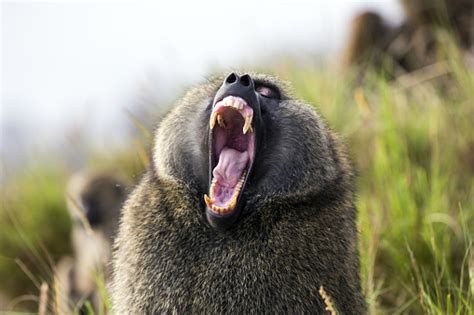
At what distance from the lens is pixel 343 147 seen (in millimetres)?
2936

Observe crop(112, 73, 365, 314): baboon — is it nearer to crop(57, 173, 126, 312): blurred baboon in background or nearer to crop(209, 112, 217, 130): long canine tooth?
crop(209, 112, 217, 130): long canine tooth

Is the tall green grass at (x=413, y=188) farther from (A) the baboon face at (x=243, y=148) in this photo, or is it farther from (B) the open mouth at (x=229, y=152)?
(B) the open mouth at (x=229, y=152)

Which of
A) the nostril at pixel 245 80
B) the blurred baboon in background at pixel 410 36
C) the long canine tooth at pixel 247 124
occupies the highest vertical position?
the nostril at pixel 245 80

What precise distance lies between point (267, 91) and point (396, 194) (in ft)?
4.75

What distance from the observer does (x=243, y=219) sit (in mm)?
2484

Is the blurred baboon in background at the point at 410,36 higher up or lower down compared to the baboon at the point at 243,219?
lower down

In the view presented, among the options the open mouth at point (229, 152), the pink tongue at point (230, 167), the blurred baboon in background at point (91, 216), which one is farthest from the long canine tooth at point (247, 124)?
the blurred baboon in background at point (91, 216)

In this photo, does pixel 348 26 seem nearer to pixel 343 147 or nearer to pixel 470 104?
pixel 470 104

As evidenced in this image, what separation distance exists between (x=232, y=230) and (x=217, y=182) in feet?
0.56

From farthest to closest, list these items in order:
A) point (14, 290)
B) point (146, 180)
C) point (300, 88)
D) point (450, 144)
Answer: point (300, 88) < point (14, 290) < point (450, 144) < point (146, 180)

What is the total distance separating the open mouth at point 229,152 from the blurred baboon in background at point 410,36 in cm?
411

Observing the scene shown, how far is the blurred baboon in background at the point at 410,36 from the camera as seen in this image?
6.62m

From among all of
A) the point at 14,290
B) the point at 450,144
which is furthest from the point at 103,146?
the point at 450,144

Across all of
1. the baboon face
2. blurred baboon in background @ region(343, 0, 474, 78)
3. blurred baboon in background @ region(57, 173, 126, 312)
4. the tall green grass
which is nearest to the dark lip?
the baboon face
